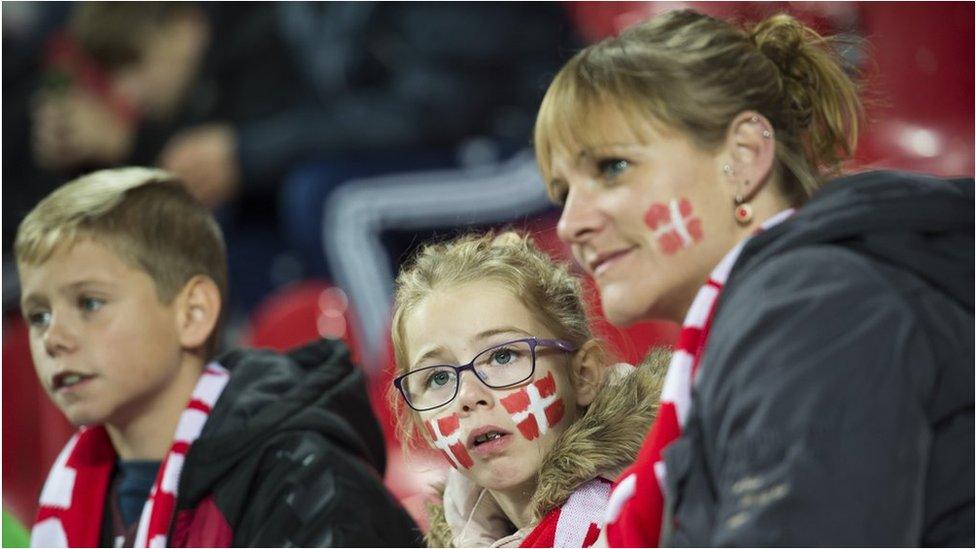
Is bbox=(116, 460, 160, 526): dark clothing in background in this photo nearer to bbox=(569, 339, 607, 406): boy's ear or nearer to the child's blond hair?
the child's blond hair

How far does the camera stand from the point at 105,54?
3.58 meters

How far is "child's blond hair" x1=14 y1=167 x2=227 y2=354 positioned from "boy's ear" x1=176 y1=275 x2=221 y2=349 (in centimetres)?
1

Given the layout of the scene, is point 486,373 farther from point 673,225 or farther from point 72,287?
point 72,287

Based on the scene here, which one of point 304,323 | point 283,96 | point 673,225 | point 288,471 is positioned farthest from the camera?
point 283,96

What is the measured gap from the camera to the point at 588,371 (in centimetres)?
146

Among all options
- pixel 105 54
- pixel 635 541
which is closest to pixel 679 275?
pixel 635 541

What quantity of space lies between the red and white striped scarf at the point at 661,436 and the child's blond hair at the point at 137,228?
3.15 ft

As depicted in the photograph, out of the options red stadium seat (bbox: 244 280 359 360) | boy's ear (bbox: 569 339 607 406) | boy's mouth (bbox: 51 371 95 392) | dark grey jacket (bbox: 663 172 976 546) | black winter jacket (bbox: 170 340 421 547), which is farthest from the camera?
red stadium seat (bbox: 244 280 359 360)

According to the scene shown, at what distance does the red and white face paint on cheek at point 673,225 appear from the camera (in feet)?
4.04

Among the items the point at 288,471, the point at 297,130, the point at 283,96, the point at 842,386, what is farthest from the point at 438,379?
the point at 283,96

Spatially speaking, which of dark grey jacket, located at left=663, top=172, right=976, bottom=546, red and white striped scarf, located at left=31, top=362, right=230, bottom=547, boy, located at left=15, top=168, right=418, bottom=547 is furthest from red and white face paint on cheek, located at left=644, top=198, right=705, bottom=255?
red and white striped scarf, located at left=31, top=362, right=230, bottom=547

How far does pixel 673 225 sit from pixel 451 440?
1.08 feet

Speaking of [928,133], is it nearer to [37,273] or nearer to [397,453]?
[397,453]

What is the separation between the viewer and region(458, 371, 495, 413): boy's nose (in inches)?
53.6
